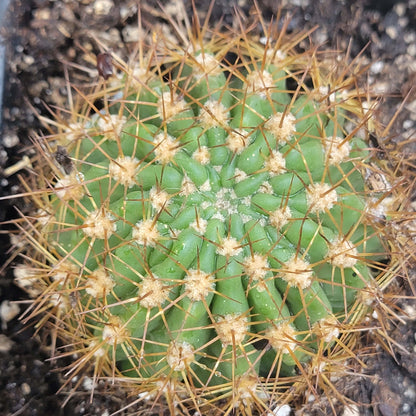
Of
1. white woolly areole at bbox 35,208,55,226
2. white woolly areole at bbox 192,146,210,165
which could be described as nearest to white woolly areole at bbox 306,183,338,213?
white woolly areole at bbox 192,146,210,165

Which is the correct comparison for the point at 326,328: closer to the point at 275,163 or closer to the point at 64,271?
the point at 275,163

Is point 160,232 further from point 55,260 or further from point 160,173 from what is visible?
point 55,260

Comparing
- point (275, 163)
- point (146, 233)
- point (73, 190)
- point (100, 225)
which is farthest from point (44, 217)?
point (275, 163)

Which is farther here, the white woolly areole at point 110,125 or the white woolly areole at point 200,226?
the white woolly areole at point 110,125

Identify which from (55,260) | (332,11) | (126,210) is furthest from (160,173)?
(332,11)

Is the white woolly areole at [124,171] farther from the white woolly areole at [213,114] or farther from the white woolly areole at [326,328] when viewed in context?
the white woolly areole at [326,328]

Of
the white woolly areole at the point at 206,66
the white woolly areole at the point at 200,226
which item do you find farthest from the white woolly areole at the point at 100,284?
the white woolly areole at the point at 206,66

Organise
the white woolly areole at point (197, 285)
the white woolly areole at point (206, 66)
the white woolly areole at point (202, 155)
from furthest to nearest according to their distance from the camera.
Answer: the white woolly areole at point (206, 66)
the white woolly areole at point (202, 155)
the white woolly areole at point (197, 285)
